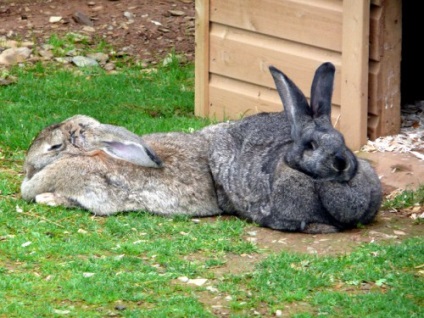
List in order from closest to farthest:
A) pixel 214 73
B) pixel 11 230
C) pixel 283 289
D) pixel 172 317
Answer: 1. pixel 172 317
2. pixel 283 289
3. pixel 11 230
4. pixel 214 73

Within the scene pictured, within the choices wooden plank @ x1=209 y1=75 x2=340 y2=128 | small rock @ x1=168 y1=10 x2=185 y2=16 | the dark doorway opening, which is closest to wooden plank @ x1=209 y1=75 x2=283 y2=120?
wooden plank @ x1=209 y1=75 x2=340 y2=128

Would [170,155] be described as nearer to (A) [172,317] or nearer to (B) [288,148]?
(B) [288,148]

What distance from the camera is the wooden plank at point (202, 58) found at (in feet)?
32.4

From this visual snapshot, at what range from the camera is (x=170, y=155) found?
7.76 meters

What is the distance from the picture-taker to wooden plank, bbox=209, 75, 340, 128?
9461 millimetres

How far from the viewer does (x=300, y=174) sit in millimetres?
7113

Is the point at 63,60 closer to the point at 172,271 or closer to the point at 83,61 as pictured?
the point at 83,61

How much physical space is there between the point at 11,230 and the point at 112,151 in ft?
3.32

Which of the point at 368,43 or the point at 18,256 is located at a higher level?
the point at 368,43

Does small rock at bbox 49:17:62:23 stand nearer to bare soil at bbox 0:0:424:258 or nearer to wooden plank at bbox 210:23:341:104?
bare soil at bbox 0:0:424:258

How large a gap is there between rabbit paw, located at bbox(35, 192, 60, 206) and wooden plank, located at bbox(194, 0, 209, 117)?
2.75 m

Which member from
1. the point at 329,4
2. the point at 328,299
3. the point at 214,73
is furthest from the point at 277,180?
the point at 214,73

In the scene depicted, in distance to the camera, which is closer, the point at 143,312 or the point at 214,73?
the point at 143,312

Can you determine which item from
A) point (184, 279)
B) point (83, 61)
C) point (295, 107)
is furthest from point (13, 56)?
point (184, 279)
